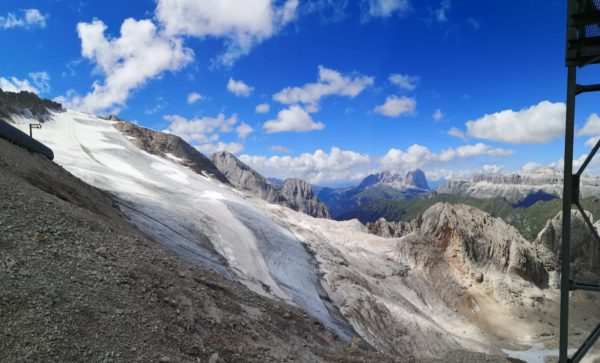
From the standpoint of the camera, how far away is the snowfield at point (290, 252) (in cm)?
3180

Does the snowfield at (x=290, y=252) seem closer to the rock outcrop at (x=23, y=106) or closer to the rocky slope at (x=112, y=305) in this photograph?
the rock outcrop at (x=23, y=106)

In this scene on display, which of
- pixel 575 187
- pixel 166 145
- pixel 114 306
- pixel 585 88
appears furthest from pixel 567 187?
pixel 166 145

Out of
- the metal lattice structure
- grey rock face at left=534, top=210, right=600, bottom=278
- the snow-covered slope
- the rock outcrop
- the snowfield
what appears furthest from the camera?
the rock outcrop

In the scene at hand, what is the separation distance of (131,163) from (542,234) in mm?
66099

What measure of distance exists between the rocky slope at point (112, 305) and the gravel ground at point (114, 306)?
1.1 inches

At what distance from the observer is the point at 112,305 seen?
10039 mm

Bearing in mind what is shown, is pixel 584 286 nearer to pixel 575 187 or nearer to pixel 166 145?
pixel 575 187

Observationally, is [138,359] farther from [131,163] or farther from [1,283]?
[131,163]

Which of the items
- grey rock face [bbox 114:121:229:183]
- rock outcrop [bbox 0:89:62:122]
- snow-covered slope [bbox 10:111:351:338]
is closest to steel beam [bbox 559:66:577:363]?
snow-covered slope [bbox 10:111:351:338]

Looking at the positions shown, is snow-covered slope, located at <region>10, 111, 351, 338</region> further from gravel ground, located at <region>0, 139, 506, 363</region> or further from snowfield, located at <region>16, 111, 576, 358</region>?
gravel ground, located at <region>0, 139, 506, 363</region>

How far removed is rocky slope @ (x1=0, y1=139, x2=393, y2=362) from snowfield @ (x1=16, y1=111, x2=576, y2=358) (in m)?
11.0

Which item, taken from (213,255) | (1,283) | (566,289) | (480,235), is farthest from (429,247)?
(1,283)

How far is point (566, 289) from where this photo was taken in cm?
842

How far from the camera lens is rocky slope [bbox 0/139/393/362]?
8.35 metres
